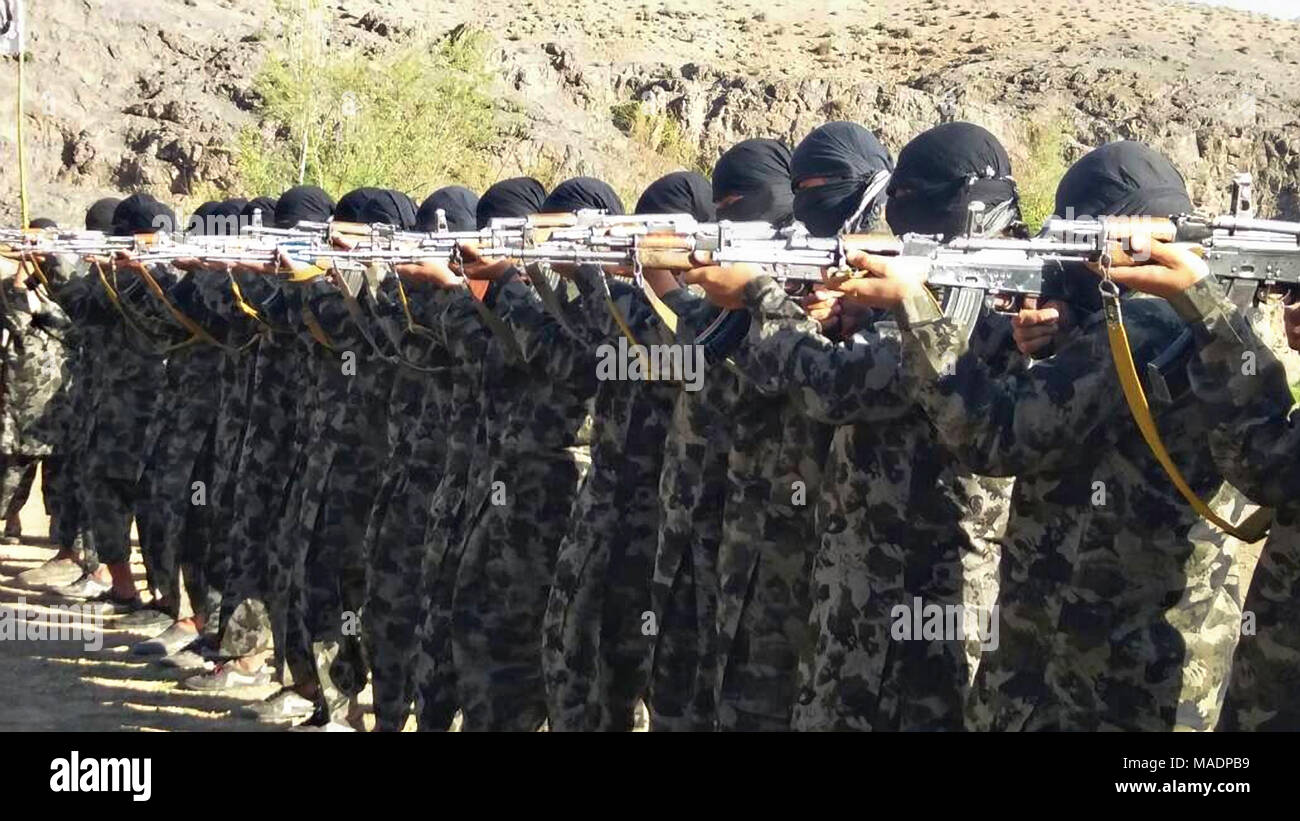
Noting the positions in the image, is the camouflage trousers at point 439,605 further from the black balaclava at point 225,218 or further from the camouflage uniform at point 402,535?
the black balaclava at point 225,218

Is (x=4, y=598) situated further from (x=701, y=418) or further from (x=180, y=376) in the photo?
(x=701, y=418)

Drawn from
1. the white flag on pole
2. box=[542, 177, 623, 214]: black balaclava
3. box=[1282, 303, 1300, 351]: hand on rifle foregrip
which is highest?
the white flag on pole

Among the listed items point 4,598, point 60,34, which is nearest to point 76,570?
point 4,598

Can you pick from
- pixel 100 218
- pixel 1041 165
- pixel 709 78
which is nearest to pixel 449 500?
pixel 100 218

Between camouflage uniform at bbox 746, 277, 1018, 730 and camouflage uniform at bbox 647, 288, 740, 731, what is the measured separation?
67cm

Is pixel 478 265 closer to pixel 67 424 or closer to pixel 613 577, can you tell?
pixel 613 577

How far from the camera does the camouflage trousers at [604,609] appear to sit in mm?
5770

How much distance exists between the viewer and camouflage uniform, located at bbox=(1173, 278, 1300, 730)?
3.48 meters

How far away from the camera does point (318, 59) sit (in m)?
30.3

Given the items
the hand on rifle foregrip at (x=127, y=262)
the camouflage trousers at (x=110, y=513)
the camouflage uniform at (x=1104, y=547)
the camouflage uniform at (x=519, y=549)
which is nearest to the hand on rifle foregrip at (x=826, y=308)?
the camouflage uniform at (x=1104, y=547)

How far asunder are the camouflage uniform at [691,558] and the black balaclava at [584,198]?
1.46 m

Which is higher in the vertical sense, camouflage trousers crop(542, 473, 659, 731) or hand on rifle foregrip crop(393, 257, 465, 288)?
hand on rifle foregrip crop(393, 257, 465, 288)

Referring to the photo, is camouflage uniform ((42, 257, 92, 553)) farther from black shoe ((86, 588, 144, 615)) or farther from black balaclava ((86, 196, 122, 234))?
black balaclava ((86, 196, 122, 234))

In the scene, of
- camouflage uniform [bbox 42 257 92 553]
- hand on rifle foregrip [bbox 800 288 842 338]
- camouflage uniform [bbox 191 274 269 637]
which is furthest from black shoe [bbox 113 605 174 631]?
hand on rifle foregrip [bbox 800 288 842 338]
